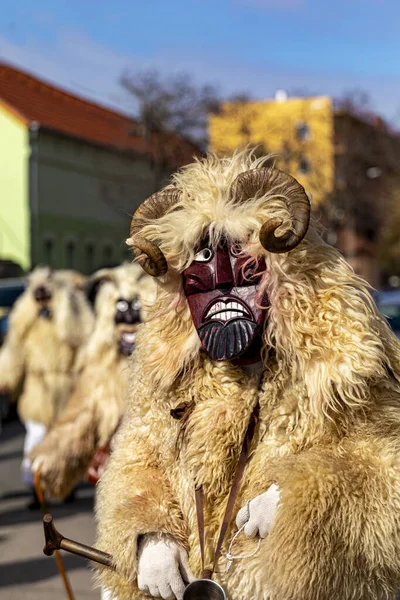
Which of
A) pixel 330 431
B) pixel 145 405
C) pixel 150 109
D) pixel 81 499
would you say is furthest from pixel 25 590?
pixel 150 109

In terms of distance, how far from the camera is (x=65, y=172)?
3500cm

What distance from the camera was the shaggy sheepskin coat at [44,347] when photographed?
8.34 metres

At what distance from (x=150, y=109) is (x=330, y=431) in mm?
25630

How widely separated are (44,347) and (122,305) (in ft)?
10.1

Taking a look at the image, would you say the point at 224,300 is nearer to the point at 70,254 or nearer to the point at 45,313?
the point at 45,313

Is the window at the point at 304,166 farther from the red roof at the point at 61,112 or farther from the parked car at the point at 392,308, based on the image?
the parked car at the point at 392,308

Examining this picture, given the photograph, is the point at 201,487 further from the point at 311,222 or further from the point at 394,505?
the point at 311,222

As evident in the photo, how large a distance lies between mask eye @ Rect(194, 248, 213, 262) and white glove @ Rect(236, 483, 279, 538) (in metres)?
0.67

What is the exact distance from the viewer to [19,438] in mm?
13406

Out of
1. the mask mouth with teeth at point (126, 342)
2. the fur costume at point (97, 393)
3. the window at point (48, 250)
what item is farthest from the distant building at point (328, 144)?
the mask mouth with teeth at point (126, 342)

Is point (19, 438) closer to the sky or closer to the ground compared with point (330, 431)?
closer to the ground

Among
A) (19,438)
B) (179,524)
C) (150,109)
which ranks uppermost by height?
(150,109)

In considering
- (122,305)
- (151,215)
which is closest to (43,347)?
(122,305)

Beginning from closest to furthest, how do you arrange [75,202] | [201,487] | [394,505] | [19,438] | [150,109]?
[394,505]
[201,487]
[19,438]
[150,109]
[75,202]
